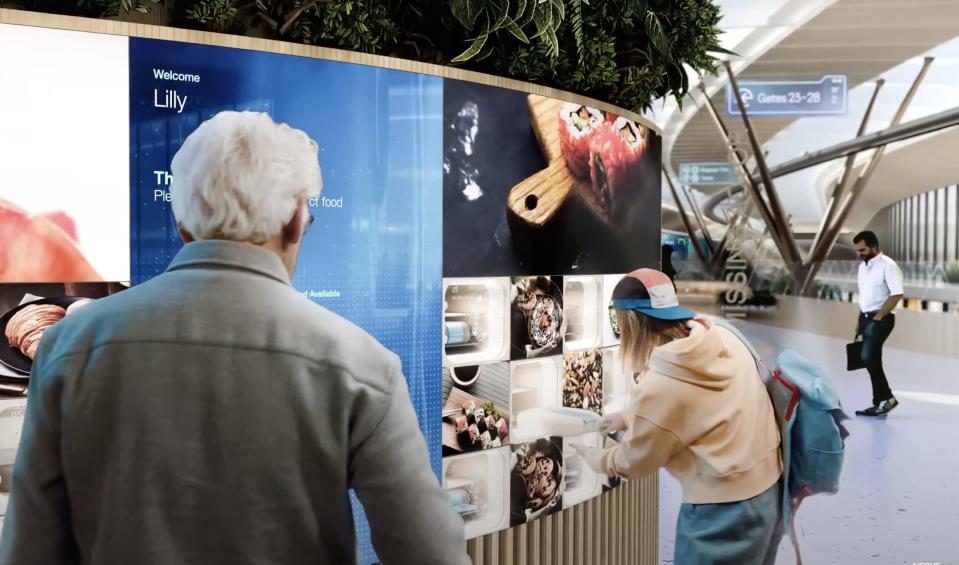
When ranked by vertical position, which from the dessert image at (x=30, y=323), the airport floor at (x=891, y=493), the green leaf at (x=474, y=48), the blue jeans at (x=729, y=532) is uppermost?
the green leaf at (x=474, y=48)

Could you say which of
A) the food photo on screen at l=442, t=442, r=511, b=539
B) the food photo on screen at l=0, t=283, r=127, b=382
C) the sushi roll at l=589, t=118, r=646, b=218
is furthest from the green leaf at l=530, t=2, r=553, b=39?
the food photo on screen at l=0, t=283, r=127, b=382

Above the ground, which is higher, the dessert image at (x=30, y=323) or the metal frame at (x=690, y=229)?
the metal frame at (x=690, y=229)

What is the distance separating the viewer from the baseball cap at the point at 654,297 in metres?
3.00

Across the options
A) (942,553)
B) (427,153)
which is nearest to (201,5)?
(427,153)

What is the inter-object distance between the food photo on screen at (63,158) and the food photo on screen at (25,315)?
0.09ft

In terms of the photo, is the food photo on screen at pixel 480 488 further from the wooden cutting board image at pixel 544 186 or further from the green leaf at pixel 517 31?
the green leaf at pixel 517 31

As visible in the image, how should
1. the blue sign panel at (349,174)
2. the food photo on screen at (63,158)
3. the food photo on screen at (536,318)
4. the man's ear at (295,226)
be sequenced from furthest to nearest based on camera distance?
1. the food photo on screen at (536,318)
2. the blue sign panel at (349,174)
3. the food photo on screen at (63,158)
4. the man's ear at (295,226)

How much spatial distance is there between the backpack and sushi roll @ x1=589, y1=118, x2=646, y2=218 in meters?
0.76

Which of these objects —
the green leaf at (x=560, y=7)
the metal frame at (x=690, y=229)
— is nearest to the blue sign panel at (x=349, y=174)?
the green leaf at (x=560, y=7)

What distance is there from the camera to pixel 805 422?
292cm

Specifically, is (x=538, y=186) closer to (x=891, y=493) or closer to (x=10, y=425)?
(x=10, y=425)

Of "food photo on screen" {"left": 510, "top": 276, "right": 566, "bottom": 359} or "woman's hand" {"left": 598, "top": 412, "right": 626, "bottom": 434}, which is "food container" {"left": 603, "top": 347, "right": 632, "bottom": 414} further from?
"food photo on screen" {"left": 510, "top": 276, "right": 566, "bottom": 359}

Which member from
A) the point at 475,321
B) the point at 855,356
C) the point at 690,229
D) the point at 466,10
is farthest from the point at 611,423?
the point at 690,229

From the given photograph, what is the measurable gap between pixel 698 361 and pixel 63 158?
188 centimetres
